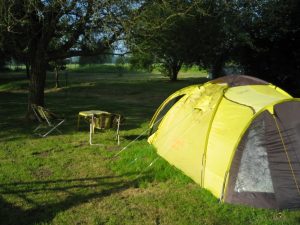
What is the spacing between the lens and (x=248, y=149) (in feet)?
19.7

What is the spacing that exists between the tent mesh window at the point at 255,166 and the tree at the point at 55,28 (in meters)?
5.51

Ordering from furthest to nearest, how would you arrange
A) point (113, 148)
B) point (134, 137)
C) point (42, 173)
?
point (134, 137)
point (113, 148)
point (42, 173)

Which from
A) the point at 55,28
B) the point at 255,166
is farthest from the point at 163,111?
the point at 55,28

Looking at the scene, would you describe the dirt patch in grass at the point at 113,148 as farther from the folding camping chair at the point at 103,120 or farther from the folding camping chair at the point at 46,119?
the folding camping chair at the point at 46,119

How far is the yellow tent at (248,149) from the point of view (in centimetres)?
586

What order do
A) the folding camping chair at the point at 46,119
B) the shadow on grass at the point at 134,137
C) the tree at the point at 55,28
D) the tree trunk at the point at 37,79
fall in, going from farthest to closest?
the tree trunk at the point at 37,79 < the folding camping chair at the point at 46,119 < the tree at the point at 55,28 < the shadow on grass at the point at 134,137

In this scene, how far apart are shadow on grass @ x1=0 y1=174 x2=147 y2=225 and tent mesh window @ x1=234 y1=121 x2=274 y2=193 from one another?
1684 millimetres

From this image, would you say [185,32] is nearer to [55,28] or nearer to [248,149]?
[55,28]

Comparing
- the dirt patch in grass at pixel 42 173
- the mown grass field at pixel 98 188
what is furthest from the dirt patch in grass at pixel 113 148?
the dirt patch in grass at pixel 42 173

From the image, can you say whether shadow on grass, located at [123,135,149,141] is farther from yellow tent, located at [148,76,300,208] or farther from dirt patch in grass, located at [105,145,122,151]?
yellow tent, located at [148,76,300,208]

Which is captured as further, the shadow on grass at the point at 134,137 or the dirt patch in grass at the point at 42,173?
the shadow on grass at the point at 134,137

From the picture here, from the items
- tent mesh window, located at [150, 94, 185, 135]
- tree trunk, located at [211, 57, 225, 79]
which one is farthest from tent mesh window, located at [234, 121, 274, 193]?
tree trunk, located at [211, 57, 225, 79]

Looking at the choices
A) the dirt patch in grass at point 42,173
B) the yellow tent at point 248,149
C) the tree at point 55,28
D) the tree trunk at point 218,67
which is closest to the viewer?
the yellow tent at point 248,149

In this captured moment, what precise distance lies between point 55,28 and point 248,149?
24.5ft
